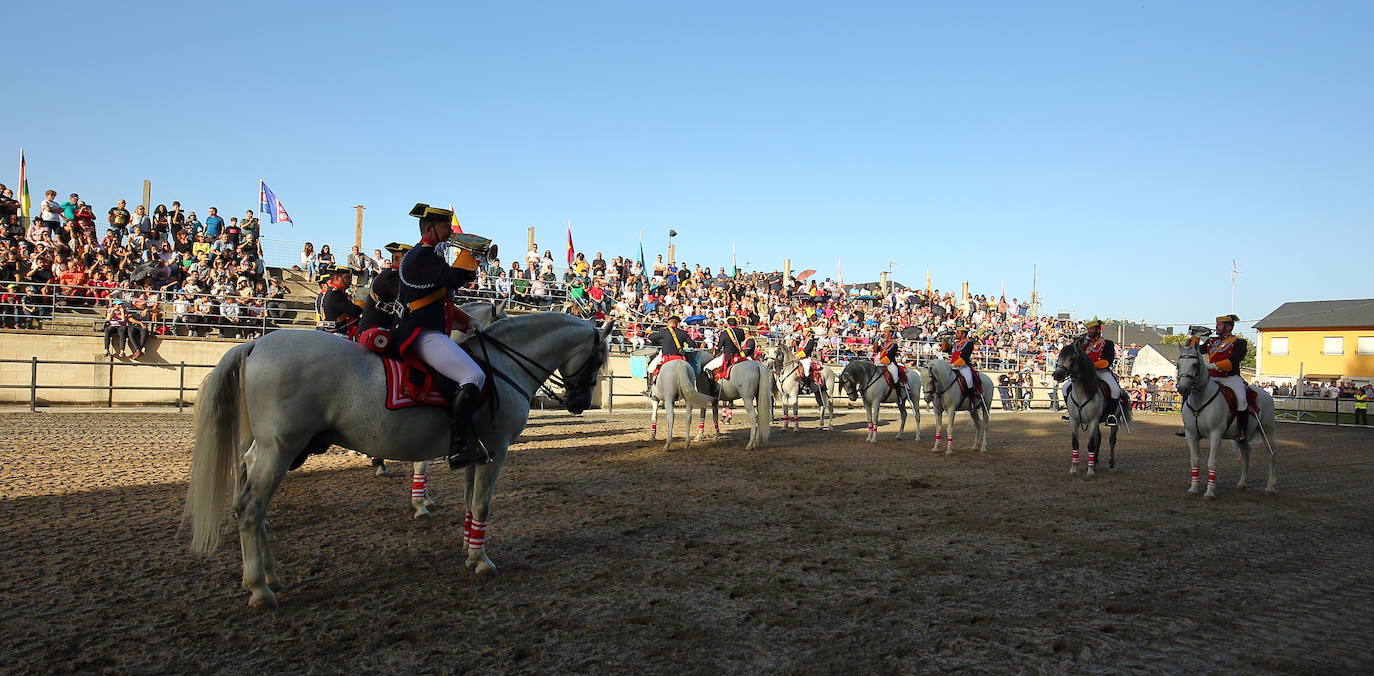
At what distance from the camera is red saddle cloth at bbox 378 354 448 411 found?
5.98 m

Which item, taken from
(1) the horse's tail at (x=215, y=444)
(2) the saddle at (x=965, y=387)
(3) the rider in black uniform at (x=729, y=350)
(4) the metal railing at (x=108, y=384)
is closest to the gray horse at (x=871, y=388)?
(2) the saddle at (x=965, y=387)

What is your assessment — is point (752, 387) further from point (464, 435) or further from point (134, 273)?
point (134, 273)

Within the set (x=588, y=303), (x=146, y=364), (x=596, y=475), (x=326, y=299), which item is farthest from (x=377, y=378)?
(x=588, y=303)

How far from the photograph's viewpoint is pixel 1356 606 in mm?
6270

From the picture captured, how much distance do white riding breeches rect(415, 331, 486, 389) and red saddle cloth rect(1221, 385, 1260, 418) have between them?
11.1 metres

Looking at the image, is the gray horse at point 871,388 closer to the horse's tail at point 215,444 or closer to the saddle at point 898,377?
the saddle at point 898,377

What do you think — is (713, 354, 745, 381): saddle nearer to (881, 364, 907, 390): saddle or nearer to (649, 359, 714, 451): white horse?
(649, 359, 714, 451): white horse

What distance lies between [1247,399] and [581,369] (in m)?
10.5

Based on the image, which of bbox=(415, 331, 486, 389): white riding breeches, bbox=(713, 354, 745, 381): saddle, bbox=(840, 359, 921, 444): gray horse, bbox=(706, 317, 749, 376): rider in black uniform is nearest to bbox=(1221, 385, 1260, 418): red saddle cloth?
bbox=(840, 359, 921, 444): gray horse

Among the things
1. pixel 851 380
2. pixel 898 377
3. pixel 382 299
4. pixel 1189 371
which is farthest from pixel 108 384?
pixel 1189 371

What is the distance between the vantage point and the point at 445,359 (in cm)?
616

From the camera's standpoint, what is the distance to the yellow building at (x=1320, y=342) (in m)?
50.6

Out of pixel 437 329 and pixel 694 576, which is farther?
pixel 694 576

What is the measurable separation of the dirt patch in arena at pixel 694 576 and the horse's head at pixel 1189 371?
5.32ft
